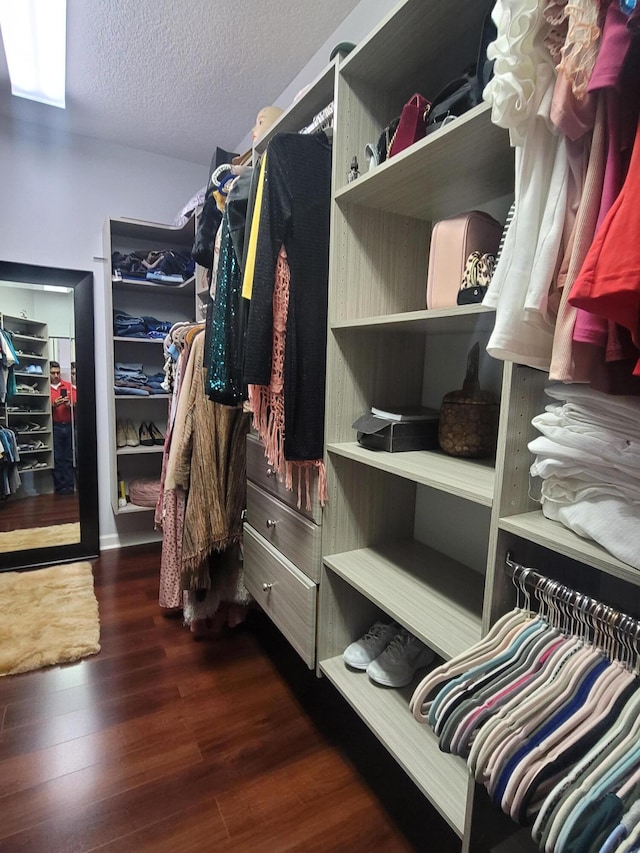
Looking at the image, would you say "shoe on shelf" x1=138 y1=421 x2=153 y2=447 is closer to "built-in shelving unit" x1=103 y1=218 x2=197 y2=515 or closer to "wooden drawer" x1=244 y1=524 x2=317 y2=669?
"built-in shelving unit" x1=103 y1=218 x2=197 y2=515

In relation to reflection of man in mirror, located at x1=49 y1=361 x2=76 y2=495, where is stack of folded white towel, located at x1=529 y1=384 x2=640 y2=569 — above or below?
above

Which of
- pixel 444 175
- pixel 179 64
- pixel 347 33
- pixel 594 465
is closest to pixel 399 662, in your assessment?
pixel 594 465

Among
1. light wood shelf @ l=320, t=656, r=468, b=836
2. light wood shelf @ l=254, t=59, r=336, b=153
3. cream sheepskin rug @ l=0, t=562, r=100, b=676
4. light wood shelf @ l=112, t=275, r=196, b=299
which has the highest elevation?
light wood shelf @ l=254, t=59, r=336, b=153

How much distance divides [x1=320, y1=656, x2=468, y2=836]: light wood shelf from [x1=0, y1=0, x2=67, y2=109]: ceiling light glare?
258 centimetres

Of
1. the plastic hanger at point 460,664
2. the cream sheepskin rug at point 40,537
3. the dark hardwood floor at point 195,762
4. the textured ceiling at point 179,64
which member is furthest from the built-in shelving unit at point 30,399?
the plastic hanger at point 460,664

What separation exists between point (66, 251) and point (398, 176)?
2465 mm

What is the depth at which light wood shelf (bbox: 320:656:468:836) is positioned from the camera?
0.95m

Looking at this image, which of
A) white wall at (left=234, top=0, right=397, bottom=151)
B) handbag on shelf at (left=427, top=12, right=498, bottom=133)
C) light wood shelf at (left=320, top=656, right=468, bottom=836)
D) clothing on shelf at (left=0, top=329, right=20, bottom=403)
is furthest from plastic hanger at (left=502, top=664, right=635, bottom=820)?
clothing on shelf at (left=0, top=329, right=20, bottom=403)

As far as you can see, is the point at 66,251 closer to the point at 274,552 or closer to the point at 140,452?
the point at 140,452

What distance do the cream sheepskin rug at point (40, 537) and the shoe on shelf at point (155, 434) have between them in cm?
74

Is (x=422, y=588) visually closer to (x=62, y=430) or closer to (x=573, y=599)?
(x=573, y=599)

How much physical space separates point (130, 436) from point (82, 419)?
31 cm

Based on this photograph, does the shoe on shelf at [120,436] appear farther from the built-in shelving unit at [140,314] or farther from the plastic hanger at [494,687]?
the plastic hanger at [494,687]

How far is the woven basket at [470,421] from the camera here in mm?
1108
